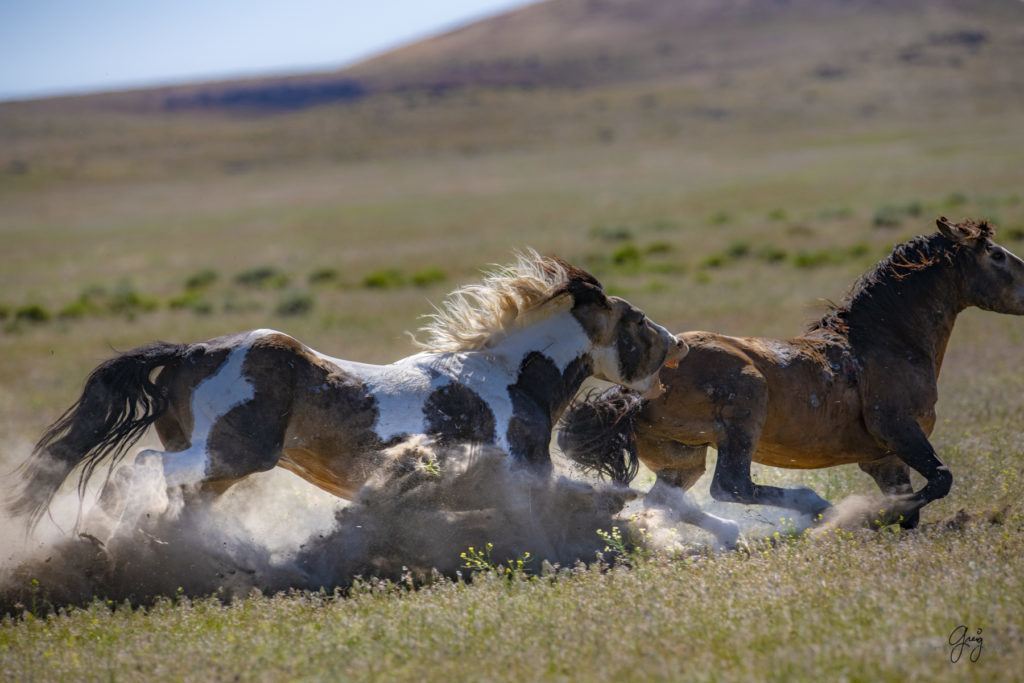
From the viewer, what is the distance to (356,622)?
16.6ft

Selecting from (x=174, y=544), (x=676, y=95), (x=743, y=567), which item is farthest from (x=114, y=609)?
(x=676, y=95)

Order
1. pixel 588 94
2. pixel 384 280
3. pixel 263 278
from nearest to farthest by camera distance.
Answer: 1. pixel 384 280
2. pixel 263 278
3. pixel 588 94

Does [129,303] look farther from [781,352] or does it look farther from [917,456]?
[917,456]

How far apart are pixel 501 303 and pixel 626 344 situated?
0.94 metres

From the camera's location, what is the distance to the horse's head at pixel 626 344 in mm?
7004

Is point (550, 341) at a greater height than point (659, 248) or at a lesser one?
greater

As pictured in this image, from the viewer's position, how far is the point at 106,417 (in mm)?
6129

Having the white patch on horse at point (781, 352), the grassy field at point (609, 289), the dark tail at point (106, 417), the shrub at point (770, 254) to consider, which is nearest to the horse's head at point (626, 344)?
the white patch on horse at point (781, 352)

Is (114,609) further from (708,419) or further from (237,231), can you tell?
(237,231)

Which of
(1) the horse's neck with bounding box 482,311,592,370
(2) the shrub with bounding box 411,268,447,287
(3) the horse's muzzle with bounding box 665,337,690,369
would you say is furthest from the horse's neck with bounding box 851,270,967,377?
(2) the shrub with bounding box 411,268,447,287

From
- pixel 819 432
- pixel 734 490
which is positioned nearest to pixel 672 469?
pixel 734 490

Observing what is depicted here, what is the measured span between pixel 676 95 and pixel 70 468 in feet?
353

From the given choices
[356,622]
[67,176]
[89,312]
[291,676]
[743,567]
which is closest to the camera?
[291,676]
